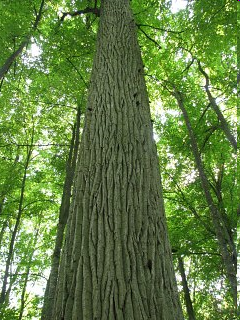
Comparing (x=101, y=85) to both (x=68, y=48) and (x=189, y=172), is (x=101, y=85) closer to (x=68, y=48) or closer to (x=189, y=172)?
(x=68, y=48)

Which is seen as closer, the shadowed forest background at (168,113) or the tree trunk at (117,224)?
the tree trunk at (117,224)

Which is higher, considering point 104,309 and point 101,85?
point 101,85

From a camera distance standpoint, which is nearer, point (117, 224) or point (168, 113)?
point (117, 224)

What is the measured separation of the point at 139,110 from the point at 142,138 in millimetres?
434

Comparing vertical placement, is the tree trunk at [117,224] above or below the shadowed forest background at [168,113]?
below

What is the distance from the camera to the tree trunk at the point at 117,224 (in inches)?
58.1

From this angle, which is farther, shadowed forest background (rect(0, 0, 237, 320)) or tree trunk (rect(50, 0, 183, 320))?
shadowed forest background (rect(0, 0, 237, 320))

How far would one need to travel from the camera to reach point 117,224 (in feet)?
5.81

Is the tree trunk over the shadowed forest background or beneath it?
beneath

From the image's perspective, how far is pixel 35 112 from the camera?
987cm

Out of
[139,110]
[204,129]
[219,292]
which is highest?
[204,129]

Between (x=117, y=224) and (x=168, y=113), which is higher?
(x=168, y=113)

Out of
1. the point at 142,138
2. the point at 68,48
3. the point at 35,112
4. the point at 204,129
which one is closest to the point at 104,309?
the point at 142,138

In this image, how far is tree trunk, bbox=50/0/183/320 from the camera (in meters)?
1.48
